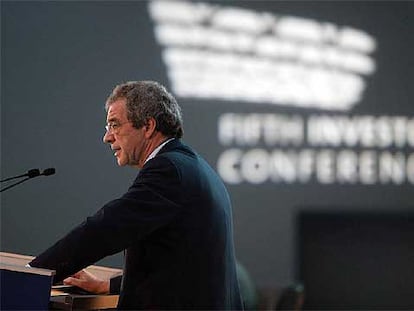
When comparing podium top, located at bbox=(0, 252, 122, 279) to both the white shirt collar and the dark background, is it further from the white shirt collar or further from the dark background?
the dark background

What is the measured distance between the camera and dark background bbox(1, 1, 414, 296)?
3.65 meters

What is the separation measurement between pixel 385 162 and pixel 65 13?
65.9 inches

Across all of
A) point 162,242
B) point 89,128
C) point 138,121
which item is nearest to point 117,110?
point 138,121

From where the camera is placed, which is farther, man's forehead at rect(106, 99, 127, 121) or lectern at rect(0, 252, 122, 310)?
man's forehead at rect(106, 99, 127, 121)

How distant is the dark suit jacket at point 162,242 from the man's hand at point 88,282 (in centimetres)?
→ 10

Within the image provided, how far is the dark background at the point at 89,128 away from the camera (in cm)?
365

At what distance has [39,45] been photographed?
3.73 meters

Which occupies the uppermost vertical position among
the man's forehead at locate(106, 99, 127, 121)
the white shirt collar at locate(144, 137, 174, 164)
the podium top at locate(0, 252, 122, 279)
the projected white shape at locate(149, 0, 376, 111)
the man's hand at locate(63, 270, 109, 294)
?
the projected white shape at locate(149, 0, 376, 111)

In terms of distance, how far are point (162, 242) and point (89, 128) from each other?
197cm

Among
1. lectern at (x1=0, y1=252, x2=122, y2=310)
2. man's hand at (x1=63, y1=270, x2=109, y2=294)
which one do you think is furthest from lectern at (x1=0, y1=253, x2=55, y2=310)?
man's hand at (x1=63, y1=270, x2=109, y2=294)

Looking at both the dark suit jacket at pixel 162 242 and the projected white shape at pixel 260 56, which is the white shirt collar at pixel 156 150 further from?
the projected white shape at pixel 260 56

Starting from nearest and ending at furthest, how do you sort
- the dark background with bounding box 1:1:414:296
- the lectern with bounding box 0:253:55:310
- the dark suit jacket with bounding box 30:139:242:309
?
the lectern with bounding box 0:253:55:310 < the dark suit jacket with bounding box 30:139:242:309 < the dark background with bounding box 1:1:414:296

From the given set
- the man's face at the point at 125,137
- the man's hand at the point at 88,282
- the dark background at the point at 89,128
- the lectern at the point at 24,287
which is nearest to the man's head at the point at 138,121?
the man's face at the point at 125,137

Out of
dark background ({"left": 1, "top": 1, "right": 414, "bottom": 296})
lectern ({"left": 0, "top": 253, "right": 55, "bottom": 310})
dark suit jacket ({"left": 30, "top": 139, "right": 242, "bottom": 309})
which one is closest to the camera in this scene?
lectern ({"left": 0, "top": 253, "right": 55, "bottom": 310})
